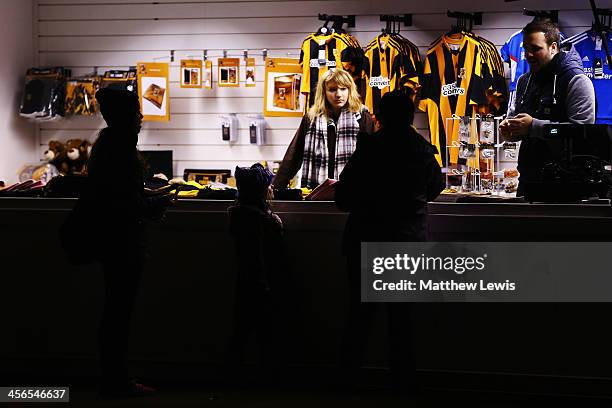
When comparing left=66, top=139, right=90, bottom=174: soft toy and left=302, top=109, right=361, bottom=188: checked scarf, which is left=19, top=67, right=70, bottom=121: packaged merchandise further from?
left=302, top=109, right=361, bottom=188: checked scarf

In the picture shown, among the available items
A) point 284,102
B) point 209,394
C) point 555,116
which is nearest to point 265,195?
point 209,394

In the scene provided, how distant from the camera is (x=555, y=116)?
3.77 meters

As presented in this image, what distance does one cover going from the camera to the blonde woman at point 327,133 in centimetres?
439

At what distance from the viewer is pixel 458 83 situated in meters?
6.21

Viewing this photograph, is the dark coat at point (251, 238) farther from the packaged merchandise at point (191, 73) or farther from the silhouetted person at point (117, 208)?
the packaged merchandise at point (191, 73)

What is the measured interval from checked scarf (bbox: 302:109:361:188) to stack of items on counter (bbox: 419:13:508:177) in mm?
1804

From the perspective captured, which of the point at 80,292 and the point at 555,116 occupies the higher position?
the point at 555,116

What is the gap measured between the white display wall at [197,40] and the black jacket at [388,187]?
3384 millimetres

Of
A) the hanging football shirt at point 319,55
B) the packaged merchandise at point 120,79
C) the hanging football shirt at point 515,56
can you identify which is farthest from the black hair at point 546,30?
the packaged merchandise at point 120,79

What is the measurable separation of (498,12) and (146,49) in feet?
9.86

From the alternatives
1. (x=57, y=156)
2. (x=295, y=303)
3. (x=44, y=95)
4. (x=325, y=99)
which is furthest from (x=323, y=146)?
(x=44, y=95)

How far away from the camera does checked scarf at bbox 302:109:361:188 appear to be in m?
4.45

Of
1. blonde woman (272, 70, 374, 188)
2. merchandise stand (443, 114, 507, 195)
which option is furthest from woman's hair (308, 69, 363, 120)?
merchandise stand (443, 114, 507, 195)

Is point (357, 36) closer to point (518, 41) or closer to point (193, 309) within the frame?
point (518, 41)
